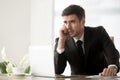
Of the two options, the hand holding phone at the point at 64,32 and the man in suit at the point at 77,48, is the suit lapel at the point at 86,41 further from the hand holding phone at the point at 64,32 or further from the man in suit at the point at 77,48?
the hand holding phone at the point at 64,32

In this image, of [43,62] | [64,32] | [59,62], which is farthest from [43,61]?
[64,32]

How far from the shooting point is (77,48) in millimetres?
1816

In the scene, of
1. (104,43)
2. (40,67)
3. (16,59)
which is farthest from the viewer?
(16,59)

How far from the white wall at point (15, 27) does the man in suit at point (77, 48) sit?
1.78ft

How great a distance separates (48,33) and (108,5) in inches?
22.0

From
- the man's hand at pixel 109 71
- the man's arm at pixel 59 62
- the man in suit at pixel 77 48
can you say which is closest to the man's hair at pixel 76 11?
the man in suit at pixel 77 48

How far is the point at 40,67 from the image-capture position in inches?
63.9

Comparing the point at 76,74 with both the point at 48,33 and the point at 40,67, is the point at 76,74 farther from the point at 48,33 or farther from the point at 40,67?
the point at 48,33

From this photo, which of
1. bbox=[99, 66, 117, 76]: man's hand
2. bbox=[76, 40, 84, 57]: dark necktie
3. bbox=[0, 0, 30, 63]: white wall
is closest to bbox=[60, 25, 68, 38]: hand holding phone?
bbox=[76, 40, 84, 57]: dark necktie

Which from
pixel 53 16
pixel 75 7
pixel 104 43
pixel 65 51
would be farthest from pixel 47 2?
pixel 104 43

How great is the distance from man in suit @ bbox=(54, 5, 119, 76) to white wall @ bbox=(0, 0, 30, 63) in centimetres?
54

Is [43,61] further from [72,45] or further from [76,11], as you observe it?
[76,11]

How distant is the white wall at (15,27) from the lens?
2.29m

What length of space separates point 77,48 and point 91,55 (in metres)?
0.12
